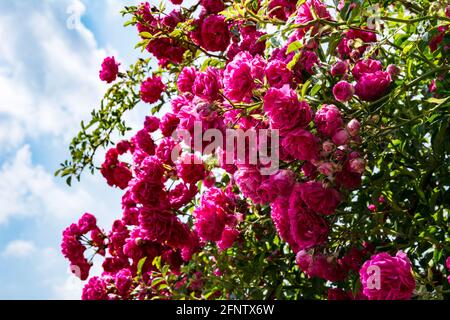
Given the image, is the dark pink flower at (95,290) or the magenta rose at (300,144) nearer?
the magenta rose at (300,144)

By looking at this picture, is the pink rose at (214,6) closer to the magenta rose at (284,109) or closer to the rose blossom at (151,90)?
the rose blossom at (151,90)

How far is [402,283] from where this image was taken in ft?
4.26

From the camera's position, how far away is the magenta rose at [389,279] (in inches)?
51.1

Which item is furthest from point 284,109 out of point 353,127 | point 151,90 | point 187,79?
point 151,90

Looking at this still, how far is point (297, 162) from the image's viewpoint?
1686 millimetres

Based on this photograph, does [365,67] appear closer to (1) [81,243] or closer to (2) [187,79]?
(2) [187,79]

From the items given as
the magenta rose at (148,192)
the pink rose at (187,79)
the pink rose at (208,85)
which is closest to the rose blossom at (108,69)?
the magenta rose at (148,192)

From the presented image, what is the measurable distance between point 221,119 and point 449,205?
88 cm

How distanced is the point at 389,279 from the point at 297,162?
0.48m

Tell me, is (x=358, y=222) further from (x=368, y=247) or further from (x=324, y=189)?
(x=324, y=189)

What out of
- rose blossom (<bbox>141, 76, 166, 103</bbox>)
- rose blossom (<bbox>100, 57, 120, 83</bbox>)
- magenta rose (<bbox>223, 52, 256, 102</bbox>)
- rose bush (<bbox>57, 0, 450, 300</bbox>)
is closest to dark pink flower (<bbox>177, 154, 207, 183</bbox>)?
rose bush (<bbox>57, 0, 450, 300</bbox>)

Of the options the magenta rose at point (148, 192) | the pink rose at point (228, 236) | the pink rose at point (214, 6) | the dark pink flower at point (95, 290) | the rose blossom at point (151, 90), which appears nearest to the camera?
the pink rose at point (228, 236)
